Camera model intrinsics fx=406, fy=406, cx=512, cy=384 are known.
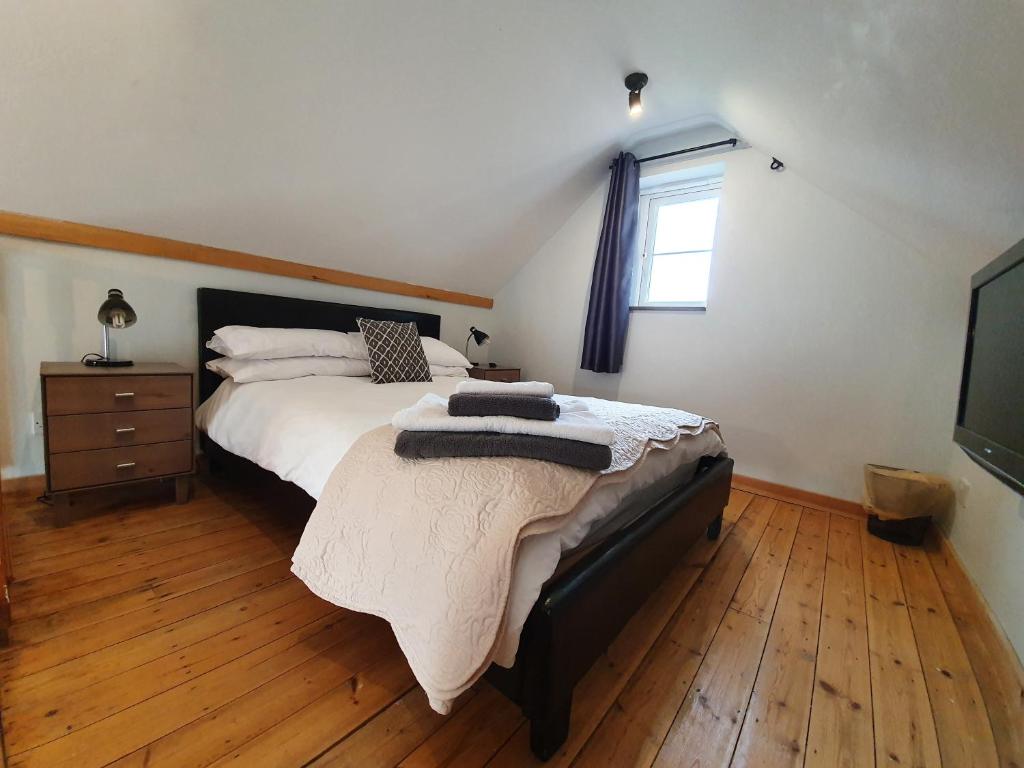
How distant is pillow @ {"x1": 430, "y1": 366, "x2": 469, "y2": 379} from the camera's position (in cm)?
275

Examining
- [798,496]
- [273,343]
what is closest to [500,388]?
[273,343]

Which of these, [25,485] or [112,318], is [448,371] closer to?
[112,318]

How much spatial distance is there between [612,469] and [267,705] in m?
0.99

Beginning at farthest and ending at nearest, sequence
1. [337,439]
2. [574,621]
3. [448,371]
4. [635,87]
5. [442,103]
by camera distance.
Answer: [448,371]
[635,87]
[442,103]
[337,439]
[574,621]

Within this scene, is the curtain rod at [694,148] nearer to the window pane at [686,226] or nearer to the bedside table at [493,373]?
the window pane at [686,226]

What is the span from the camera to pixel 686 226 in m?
2.95

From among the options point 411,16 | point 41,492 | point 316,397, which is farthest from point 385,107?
point 41,492

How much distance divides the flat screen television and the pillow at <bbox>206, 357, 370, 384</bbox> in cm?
252

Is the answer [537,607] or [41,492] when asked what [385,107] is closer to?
Result: [537,607]

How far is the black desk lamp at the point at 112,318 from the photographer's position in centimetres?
175

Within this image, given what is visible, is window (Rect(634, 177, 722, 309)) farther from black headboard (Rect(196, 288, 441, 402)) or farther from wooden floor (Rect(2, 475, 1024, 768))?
black headboard (Rect(196, 288, 441, 402))

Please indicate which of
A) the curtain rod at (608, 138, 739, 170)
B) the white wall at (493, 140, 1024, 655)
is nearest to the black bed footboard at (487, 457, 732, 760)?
the white wall at (493, 140, 1024, 655)

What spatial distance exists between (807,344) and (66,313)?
3.85 m

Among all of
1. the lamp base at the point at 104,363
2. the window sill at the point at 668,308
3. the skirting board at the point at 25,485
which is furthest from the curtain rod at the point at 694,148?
the skirting board at the point at 25,485
